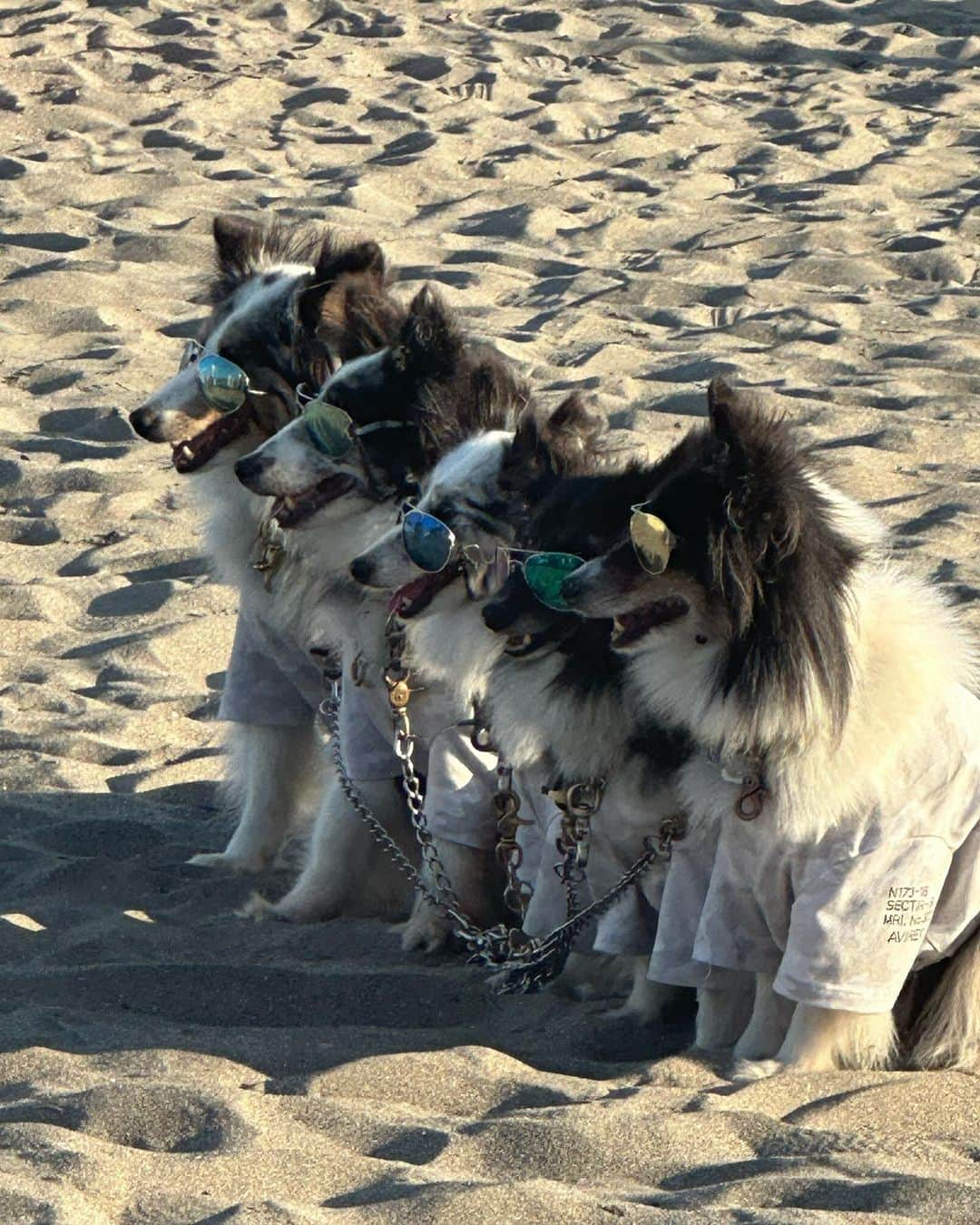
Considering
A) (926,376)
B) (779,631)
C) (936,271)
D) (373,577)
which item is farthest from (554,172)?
(779,631)

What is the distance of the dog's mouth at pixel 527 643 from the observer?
3.61 metres

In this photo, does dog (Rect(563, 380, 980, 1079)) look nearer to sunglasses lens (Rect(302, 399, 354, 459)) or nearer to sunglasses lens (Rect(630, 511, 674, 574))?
sunglasses lens (Rect(630, 511, 674, 574))

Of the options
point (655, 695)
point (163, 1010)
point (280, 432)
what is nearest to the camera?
point (655, 695)

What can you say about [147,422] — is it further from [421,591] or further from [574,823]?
[574,823]

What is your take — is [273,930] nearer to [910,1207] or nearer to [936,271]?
[910,1207]

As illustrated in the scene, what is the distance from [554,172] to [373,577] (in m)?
7.06

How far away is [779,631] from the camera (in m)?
3.15

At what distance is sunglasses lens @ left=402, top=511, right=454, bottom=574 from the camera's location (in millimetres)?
3775

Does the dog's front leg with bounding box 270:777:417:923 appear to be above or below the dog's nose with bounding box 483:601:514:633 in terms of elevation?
below

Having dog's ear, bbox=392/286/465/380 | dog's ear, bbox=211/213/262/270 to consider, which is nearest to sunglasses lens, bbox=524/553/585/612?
dog's ear, bbox=392/286/465/380

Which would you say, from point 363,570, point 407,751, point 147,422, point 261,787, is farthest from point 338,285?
point 261,787

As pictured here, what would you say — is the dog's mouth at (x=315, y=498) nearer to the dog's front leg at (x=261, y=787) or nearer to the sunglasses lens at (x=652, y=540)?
the dog's front leg at (x=261, y=787)

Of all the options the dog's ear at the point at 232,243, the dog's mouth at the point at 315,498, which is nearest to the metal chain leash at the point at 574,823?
the dog's mouth at the point at 315,498

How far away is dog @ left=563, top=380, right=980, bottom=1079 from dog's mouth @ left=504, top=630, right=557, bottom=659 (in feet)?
0.68
